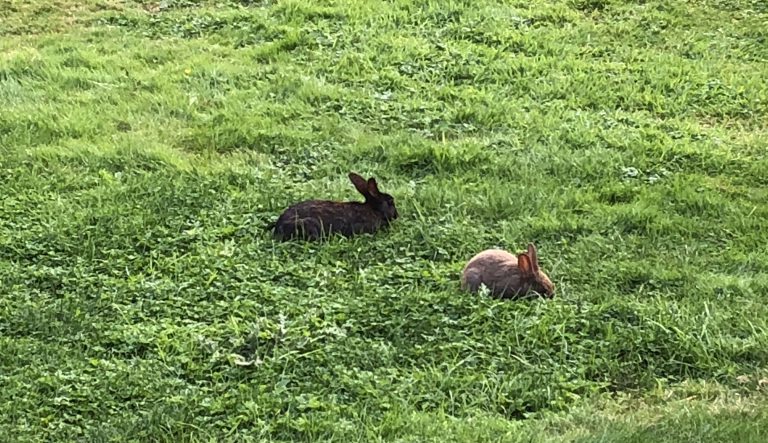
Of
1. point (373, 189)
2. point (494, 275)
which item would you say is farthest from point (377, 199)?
point (494, 275)

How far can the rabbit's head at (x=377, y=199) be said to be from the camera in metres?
5.52

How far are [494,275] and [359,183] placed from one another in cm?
117

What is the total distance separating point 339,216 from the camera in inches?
214

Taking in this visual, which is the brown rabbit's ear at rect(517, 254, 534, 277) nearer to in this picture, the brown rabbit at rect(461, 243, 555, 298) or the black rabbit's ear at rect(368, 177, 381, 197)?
the brown rabbit at rect(461, 243, 555, 298)

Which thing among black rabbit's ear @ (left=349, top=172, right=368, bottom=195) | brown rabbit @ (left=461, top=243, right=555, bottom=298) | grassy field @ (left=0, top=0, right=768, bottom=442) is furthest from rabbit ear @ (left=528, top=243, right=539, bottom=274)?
black rabbit's ear @ (left=349, top=172, right=368, bottom=195)

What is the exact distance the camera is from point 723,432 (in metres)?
3.72

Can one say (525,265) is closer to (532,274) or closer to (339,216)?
(532,274)

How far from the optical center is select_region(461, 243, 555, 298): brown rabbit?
470cm

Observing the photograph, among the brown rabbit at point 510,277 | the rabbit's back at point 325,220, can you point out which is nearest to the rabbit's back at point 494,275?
the brown rabbit at point 510,277

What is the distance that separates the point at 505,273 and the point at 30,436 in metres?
2.09

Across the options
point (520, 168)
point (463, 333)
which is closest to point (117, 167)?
point (520, 168)

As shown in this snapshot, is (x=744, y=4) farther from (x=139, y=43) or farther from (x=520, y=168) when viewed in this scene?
(x=139, y=43)

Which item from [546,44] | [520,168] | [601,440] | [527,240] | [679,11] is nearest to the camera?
[601,440]

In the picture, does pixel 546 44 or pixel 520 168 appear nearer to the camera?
pixel 520 168
